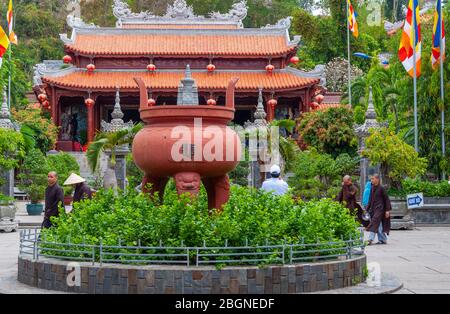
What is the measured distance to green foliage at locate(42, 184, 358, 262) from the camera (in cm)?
857

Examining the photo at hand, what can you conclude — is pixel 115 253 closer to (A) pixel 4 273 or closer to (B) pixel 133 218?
(B) pixel 133 218

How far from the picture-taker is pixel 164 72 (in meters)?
39.8

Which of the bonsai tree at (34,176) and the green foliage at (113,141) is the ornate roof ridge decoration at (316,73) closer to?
the bonsai tree at (34,176)

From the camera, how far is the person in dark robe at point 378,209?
14.6 metres

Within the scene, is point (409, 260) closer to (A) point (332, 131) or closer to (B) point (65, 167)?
(A) point (332, 131)

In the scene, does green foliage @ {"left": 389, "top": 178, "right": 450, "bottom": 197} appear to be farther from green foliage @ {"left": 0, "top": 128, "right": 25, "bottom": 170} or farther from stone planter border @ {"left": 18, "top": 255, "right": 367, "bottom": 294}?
stone planter border @ {"left": 18, "top": 255, "right": 367, "bottom": 294}

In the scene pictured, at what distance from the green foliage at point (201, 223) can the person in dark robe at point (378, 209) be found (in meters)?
4.30

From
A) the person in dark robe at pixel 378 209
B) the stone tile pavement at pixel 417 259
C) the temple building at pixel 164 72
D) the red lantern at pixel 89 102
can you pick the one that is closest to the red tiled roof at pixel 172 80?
the temple building at pixel 164 72

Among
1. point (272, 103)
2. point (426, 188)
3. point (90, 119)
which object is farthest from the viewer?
point (90, 119)

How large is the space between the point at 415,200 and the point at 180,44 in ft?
77.9

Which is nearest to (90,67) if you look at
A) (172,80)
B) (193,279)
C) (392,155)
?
(172,80)
